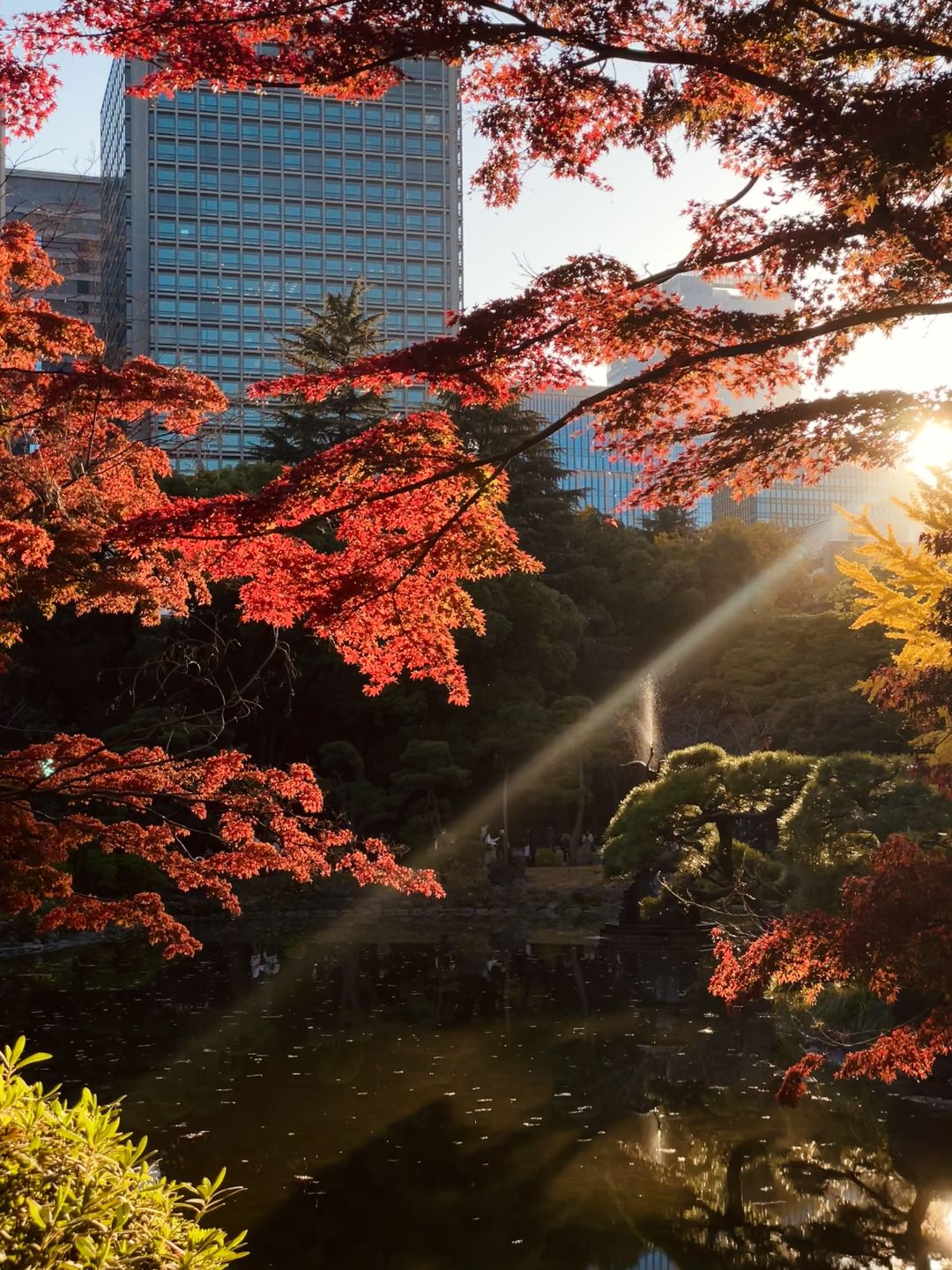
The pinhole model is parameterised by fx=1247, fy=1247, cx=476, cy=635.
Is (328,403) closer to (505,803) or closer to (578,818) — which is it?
(505,803)

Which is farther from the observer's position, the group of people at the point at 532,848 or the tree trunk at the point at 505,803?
the group of people at the point at 532,848

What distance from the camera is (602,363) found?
6.04 m

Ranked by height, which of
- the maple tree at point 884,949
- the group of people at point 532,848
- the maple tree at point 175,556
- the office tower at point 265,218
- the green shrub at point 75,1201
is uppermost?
the office tower at point 265,218

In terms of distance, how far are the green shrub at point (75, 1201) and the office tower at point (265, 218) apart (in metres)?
66.6

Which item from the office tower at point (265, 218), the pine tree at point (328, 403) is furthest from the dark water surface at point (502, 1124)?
the office tower at point (265, 218)

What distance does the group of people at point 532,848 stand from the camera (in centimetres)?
2777

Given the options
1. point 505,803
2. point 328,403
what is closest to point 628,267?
point 505,803

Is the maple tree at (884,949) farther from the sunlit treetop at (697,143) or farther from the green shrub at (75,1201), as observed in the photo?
the green shrub at (75,1201)

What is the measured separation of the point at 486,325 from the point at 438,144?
234ft

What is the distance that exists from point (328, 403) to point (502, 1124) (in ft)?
89.1

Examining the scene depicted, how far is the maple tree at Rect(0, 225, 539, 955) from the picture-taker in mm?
5699

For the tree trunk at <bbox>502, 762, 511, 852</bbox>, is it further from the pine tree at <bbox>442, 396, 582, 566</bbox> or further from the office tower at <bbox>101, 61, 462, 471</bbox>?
the office tower at <bbox>101, 61, 462, 471</bbox>

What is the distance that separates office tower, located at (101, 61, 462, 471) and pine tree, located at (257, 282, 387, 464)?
31.5 m

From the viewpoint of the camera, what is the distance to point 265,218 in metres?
70.2
